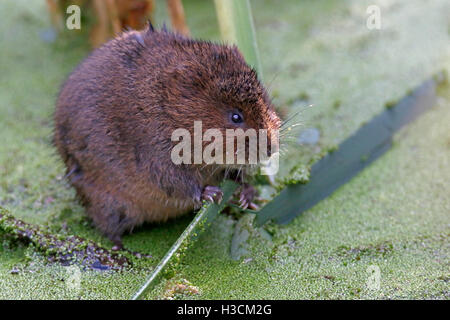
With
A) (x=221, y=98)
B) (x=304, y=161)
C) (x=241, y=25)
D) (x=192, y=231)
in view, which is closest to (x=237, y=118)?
(x=221, y=98)

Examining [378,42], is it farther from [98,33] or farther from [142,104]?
[142,104]

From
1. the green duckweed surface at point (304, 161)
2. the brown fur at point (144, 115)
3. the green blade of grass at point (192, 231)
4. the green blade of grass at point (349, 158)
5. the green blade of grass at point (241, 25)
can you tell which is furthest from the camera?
the green blade of grass at point (241, 25)

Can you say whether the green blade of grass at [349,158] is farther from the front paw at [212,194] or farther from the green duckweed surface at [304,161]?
the front paw at [212,194]

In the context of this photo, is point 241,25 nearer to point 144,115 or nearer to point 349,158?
point 144,115

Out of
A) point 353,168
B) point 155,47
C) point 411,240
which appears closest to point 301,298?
Answer: point 411,240

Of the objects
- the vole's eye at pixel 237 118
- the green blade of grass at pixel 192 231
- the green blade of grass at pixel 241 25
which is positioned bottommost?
the green blade of grass at pixel 192 231

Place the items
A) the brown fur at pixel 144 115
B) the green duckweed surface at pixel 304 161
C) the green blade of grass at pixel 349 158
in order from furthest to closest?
the green blade of grass at pixel 349 158, the brown fur at pixel 144 115, the green duckweed surface at pixel 304 161

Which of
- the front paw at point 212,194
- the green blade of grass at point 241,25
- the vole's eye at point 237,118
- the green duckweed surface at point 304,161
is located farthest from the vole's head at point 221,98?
the green duckweed surface at point 304,161

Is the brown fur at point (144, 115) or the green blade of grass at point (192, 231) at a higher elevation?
the brown fur at point (144, 115)
